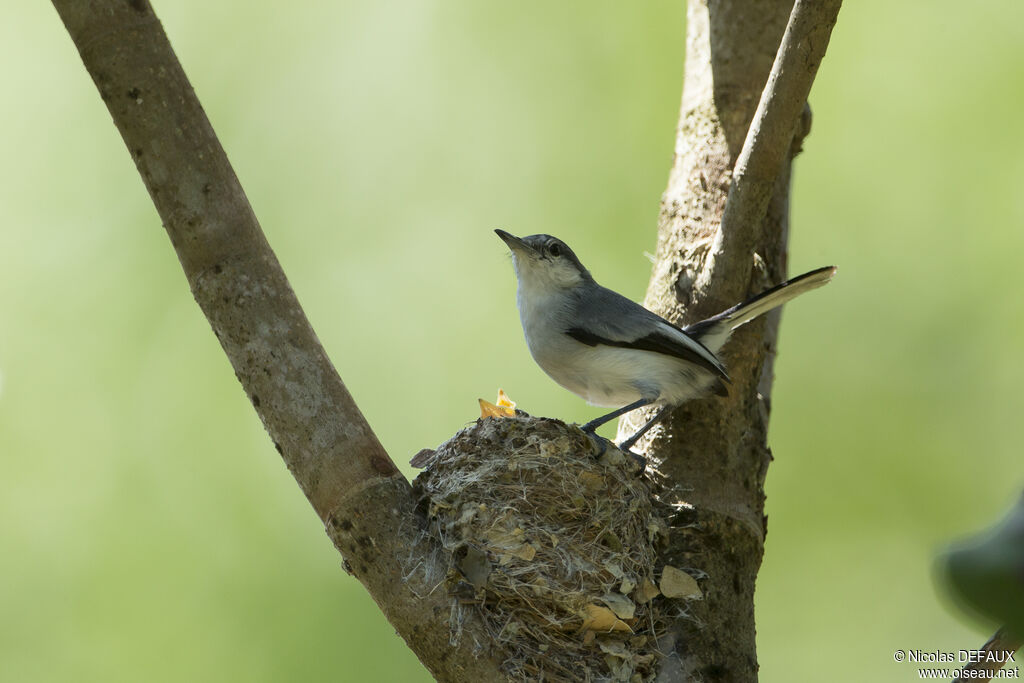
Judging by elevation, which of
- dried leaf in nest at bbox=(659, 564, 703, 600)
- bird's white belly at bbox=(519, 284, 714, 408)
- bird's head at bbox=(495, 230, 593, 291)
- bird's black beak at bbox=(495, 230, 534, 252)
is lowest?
dried leaf in nest at bbox=(659, 564, 703, 600)

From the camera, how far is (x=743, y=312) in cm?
389

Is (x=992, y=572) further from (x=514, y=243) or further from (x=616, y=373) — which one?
(x=514, y=243)

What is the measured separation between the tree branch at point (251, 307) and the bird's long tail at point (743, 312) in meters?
1.50

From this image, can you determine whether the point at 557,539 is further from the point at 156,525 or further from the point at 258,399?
the point at 156,525

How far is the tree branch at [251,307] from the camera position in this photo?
286 centimetres

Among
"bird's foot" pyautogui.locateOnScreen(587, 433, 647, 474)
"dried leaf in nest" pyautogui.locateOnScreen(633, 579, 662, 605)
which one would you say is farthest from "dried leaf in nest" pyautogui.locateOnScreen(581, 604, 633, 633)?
"bird's foot" pyautogui.locateOnScreen(587, 433, 647, 474)

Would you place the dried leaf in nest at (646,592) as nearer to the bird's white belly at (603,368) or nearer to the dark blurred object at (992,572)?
the bird's white belly at (603,368)

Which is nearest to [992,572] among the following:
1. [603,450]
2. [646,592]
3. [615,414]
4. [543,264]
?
[646,592]

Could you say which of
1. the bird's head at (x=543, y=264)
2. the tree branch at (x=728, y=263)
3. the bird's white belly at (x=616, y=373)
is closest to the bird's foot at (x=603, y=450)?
the tree branch at (x=728, y=263)

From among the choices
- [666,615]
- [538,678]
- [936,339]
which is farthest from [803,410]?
[538,678]

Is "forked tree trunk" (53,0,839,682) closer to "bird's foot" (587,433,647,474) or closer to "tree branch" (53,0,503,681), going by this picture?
"tree branch" (53,0,503,681)

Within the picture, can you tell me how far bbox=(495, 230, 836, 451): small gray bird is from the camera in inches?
152

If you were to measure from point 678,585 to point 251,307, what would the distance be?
1.71 meters

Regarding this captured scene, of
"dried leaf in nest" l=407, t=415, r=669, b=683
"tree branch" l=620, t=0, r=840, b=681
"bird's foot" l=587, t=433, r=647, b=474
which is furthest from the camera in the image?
"bird's foot" l=587, t=433, r=647, b=474
